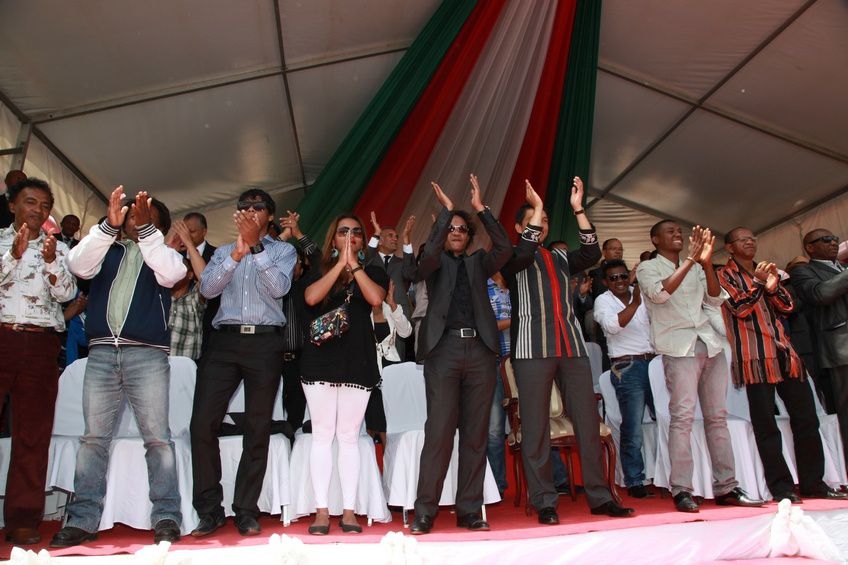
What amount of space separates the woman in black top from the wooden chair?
0.91 m

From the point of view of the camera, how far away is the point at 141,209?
292 cm

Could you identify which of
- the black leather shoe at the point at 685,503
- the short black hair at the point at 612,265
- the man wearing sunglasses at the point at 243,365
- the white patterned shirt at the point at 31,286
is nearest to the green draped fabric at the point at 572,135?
the short black hair at the point at 612,265

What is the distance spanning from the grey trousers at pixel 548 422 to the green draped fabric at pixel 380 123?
2950 mm

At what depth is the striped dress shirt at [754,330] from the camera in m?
3.73

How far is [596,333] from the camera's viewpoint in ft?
16.8

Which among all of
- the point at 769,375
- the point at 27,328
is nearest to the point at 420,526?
the point at 27,328

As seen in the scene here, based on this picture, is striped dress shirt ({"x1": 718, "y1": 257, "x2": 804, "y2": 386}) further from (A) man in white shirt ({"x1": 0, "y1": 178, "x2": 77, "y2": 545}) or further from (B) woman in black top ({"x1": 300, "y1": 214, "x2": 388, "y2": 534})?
(A) man in white shirt ({"x1": 0, "y1": 178, "x2": 77, "y2": 545})

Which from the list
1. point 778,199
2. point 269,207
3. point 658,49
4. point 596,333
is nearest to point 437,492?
point 269,207

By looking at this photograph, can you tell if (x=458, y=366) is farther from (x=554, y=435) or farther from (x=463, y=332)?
(x=554, y=435)

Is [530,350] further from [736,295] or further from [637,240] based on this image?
[637,240]

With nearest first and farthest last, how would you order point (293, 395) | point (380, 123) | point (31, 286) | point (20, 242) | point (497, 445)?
point (20, 242) → point (31, 286) → point (293, 395) → point (497, 445) → point (380, 123)

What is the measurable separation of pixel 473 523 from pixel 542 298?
3.57ft

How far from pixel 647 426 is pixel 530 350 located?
1.40m

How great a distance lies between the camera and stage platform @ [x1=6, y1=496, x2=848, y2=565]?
217 cm
